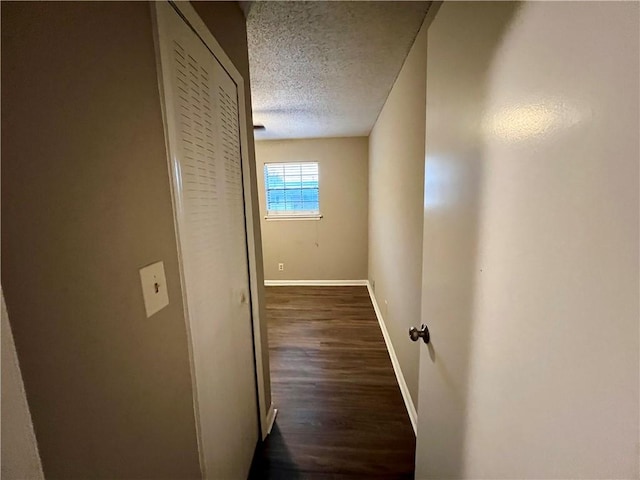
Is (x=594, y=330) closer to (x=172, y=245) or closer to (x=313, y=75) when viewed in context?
(x=172, y=245)

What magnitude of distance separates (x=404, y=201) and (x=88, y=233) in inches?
71.2

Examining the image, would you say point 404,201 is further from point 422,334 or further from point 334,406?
point 334,406

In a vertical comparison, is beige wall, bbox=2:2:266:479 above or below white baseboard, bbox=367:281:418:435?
above

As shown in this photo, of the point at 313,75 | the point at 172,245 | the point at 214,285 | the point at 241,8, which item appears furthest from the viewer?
the point at 313,75

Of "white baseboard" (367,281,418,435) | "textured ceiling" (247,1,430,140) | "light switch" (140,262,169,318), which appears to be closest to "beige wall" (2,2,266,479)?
"light switch" (140,262,169,318)

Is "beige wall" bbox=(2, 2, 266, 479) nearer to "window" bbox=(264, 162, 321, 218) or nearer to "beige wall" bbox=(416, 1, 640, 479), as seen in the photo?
"beige wall" bbox=(416, 1, 640, 479)

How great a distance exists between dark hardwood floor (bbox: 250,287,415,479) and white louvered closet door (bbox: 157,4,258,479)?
0.32 meters

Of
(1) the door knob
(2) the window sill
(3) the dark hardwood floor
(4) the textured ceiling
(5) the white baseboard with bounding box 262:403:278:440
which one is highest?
(4) the textured ceiling

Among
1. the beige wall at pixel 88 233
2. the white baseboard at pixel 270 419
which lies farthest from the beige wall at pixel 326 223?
the beige wall at pixel 88 233

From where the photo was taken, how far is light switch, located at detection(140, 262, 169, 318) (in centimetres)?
65

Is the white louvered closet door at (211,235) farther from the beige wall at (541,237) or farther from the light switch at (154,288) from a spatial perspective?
the beige wall at (541,237)

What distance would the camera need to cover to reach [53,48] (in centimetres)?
43

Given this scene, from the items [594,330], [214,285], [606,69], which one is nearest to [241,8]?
[214,285]

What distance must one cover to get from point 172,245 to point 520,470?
0.95 meters
